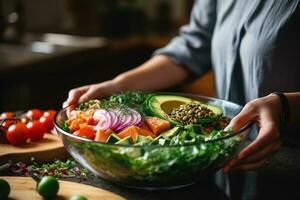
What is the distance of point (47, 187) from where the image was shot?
37.4 inches

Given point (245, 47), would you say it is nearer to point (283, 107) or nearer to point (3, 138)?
point (283, 107)

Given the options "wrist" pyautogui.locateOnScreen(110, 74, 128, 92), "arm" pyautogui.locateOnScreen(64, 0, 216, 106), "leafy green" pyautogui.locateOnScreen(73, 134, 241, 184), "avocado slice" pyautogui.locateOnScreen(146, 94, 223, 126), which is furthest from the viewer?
"arm" pyautogui.locateOnScreen(64, 0, 216, 106)

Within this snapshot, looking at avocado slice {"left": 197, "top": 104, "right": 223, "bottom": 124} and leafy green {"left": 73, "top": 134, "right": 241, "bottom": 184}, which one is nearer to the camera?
leafy green {"left": 73, "top": 134, "right": 241, "bottom": 184}

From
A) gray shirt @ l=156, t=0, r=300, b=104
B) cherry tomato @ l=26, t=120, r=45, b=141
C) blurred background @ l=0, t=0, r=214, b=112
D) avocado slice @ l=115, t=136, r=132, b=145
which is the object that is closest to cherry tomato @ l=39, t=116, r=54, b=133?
cherry tomato @ l=26, t=120, r=45, b=141

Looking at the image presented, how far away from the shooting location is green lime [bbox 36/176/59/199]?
3.11ft

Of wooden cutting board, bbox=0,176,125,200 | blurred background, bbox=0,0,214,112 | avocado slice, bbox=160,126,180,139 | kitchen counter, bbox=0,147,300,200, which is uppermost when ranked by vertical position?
avocado slice, bbox=160,126,180,139

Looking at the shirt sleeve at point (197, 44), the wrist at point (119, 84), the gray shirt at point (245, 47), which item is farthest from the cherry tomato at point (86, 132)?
the shirt sleeve at point (197, 44)

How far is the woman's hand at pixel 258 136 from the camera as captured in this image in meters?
0.98

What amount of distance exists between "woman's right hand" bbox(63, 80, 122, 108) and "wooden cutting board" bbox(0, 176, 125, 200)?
323mm

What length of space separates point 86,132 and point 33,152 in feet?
0.68

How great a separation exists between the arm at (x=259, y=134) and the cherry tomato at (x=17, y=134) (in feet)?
1.70

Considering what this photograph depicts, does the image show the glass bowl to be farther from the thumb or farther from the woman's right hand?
the woman's right hand

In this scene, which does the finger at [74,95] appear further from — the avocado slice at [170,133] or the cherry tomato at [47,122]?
the avocado slice at [170,133]

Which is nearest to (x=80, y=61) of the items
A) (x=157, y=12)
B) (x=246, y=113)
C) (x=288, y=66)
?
(x=157, y=12)
